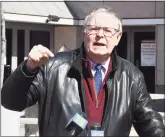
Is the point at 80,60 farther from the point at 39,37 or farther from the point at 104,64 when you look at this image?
the point at 39,37

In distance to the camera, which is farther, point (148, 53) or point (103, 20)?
point (148, 53)

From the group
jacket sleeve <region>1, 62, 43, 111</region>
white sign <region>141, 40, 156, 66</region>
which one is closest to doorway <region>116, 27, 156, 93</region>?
white sign <region>141, 40, 156, 66</region>

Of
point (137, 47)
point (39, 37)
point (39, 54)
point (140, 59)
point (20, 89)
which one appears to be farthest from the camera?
point (137, 47)

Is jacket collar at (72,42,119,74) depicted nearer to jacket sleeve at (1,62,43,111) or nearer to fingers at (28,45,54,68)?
→ jacket sleeve at (1,62,43,111)

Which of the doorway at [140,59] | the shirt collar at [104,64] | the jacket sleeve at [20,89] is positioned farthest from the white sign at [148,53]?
the jacket sleeve at [20,89]

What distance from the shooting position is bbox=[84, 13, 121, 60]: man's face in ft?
7.20

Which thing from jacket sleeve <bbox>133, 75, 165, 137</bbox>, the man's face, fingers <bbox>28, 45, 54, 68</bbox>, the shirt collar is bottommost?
jacket sleeve <bbox>133, 75, 165, 137</bbox>

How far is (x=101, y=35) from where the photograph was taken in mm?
2191

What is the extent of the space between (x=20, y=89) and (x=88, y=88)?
0.35 meters

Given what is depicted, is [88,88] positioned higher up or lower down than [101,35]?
lower down

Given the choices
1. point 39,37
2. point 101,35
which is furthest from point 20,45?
point 101,35

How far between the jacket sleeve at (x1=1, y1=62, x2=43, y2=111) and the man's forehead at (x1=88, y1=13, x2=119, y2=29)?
1.24 feet

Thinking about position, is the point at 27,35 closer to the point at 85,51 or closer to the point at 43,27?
the point at 43,27

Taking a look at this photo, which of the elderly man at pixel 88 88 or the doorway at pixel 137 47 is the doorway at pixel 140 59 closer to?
the doorway at pixel 137 47
